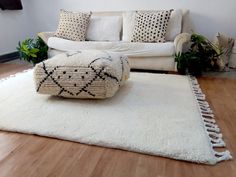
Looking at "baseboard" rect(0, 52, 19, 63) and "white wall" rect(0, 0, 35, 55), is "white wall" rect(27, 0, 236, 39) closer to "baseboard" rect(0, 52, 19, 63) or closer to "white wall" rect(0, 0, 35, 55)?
"white wall" rect(0, 0, 35, 55)

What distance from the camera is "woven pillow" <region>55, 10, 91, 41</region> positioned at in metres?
3.21

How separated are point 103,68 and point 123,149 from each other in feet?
2.46

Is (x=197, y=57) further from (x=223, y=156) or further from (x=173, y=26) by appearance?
(x=223, y=156)

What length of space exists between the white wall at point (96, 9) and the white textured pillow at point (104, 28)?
1.43ft

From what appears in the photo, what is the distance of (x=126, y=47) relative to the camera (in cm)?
286

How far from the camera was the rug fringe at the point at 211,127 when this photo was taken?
1250mm

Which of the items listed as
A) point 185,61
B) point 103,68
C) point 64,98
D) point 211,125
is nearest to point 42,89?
point 64,98

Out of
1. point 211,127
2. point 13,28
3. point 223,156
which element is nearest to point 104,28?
point 13,28

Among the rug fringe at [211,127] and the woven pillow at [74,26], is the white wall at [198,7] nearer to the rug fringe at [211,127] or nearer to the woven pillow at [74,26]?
the woven pillow at [74,26]

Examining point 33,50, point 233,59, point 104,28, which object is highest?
point 104,28

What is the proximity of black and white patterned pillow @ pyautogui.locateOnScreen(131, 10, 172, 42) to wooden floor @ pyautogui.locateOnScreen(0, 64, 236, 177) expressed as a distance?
5.60 feet

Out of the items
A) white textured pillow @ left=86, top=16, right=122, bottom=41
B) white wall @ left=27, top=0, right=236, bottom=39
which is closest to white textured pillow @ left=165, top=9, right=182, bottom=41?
white wall @ left=27, top=0, right=236, bottom=39

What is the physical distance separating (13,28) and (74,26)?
5.09 feet

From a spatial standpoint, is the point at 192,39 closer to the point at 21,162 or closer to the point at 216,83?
the point at 216,83
